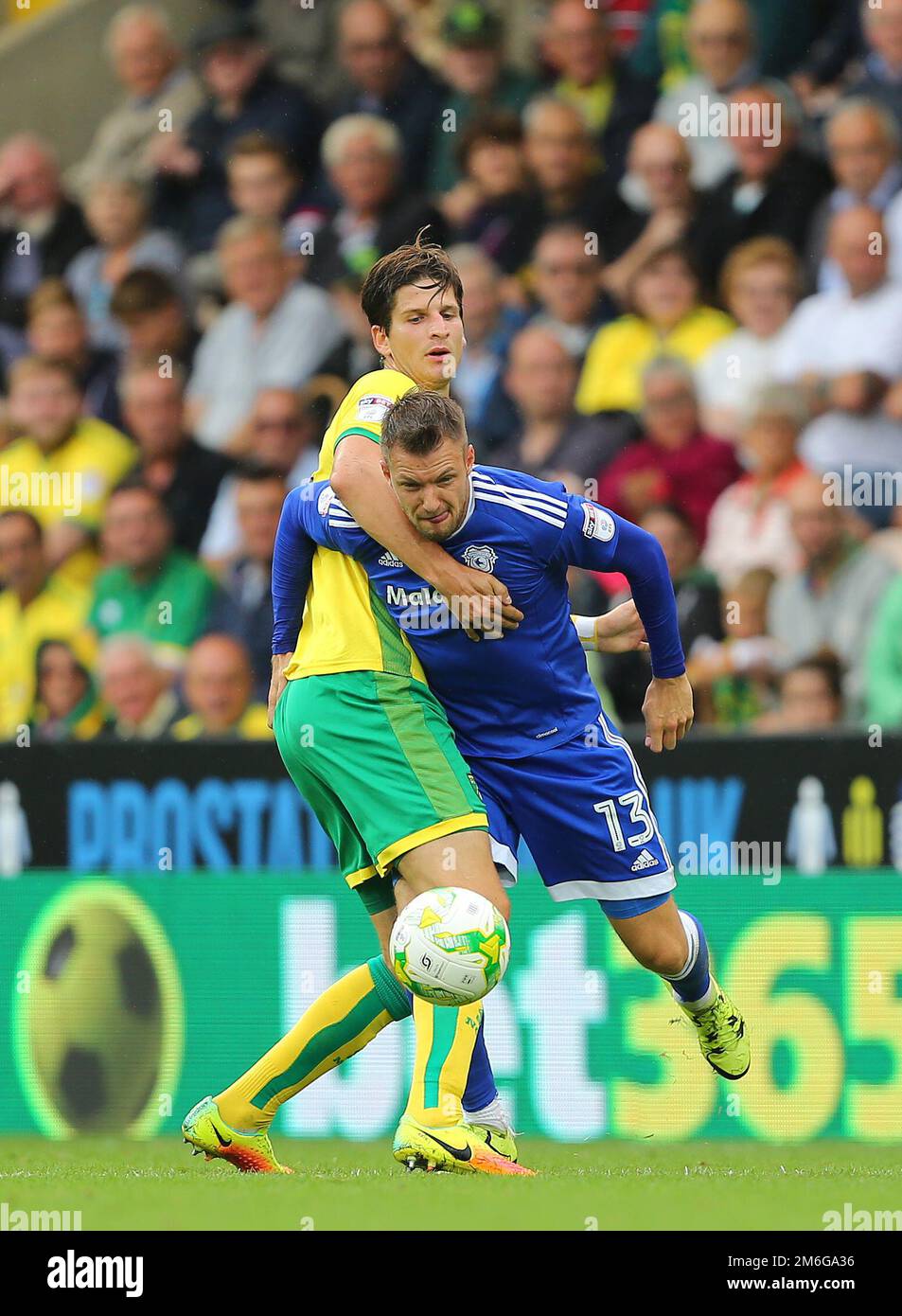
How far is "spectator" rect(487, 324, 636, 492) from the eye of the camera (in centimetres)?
930

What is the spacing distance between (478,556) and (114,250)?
6.38 m

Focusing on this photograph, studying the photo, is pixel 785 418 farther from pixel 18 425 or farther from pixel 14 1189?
pixel 14 1189

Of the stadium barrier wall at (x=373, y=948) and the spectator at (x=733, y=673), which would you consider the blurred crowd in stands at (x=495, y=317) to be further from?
the stadium barrier wall at (x=373, y=948)

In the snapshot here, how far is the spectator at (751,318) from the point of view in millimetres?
9375

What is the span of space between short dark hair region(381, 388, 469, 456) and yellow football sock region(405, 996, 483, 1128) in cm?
140

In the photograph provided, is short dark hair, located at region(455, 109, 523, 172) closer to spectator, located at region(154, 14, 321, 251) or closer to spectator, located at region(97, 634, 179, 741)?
spectator, located at region(154, 14, 321, 251)

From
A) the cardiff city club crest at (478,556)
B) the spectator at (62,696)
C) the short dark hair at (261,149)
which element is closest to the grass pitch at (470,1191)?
the cardiff city club crest at (478,556)

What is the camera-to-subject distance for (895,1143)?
6.93 meters

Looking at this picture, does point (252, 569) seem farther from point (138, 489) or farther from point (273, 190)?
point (273, 190)

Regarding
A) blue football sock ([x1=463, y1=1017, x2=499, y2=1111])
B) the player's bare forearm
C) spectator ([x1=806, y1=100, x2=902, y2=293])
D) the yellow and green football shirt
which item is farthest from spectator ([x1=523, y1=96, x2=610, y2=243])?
blue football sock ([x1=463, y1=1017, x2=499, y2=1111])

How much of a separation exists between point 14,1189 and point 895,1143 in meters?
3.01

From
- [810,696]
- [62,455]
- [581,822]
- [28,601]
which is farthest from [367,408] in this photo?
[62,455]

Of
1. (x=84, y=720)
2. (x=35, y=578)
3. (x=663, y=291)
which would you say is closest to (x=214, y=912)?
(x=84, y=720)

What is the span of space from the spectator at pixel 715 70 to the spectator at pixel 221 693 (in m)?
3.19
